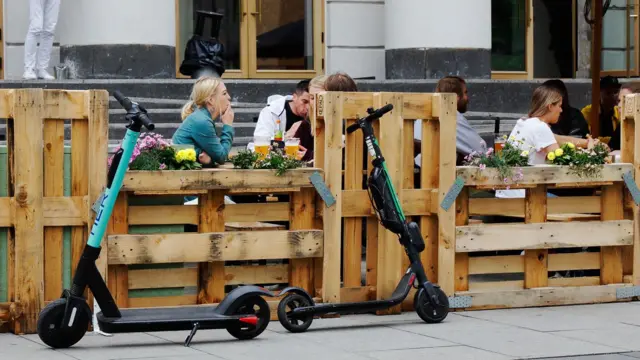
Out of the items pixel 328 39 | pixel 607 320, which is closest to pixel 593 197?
pixel 607 320

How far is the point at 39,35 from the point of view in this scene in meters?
17.5

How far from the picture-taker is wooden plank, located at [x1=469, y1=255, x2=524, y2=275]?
9.64 metres

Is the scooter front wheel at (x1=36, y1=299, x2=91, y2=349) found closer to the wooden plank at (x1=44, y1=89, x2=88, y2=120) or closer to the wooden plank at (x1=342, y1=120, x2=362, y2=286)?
the wooden plank at (x1=44, y1=89, x2=88, y2=120)

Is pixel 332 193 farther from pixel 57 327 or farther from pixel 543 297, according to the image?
pixel 57 327

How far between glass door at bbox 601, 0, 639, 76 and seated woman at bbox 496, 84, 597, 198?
444 inches

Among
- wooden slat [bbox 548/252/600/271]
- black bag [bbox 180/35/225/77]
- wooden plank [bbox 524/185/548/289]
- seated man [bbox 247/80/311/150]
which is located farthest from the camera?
black bag [bbox 180/35/225/77]

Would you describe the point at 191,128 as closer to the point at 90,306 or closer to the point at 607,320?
the point at 90,306

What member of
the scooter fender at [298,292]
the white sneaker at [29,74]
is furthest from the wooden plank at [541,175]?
the white sneaker at [29,74]

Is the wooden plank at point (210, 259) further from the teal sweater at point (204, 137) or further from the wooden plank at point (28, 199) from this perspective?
the wooden plank at point (28, 199)

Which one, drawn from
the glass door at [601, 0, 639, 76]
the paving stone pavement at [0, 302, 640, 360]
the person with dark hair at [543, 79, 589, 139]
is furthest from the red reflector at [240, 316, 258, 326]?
the glass door at [601, 0, 639, 76]

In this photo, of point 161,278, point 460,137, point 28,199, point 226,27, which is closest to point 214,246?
point 161,278

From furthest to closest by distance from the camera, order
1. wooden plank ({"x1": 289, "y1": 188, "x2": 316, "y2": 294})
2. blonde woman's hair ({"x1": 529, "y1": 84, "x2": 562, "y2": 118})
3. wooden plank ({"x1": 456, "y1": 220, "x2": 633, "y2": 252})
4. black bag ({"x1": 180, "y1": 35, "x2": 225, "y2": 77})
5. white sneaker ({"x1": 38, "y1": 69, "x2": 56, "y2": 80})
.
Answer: white sneaker ({"x1": 38, "y1": 69, "x2": 56, "y2": 80}) < black bag ({"x1": 180, "y1": 35, "x2": 225, "y2": 77}) < blonde woman's hair ({"x1": 529, "y1": 84, "x2": 562, "y2": 118}) < wooden plank ({"x1": 456, "y1": 220, "x2": 633, "y2": 252}) < wooden plank ({"x1": 289, "y1": 188, "x2": 316, "y2": 294})

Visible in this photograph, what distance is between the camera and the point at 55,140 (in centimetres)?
862

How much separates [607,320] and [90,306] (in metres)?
3.53
